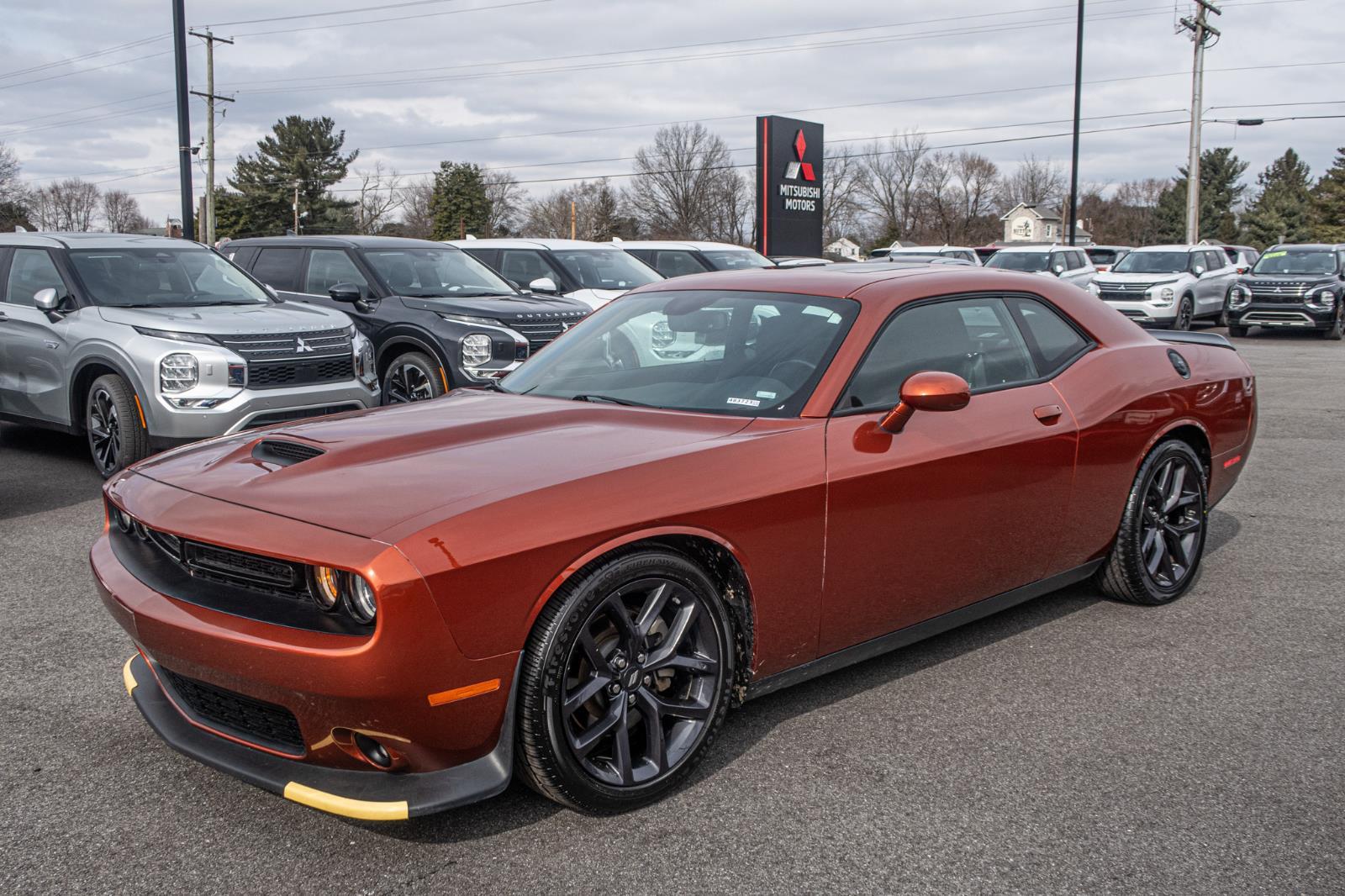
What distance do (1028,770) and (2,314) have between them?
840 cm

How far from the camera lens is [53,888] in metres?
2.75

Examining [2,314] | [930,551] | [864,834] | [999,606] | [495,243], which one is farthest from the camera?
[495,243]

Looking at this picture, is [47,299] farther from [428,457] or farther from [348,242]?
[428,457]

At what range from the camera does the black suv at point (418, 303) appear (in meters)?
9.50

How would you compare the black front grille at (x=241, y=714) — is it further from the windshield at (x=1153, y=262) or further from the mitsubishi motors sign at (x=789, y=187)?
the windshield at (x=1153, y=262)

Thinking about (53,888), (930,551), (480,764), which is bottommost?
(53,888)

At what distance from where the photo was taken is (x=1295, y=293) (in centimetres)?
2220

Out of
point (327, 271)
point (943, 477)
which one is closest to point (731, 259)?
point (327, 271)

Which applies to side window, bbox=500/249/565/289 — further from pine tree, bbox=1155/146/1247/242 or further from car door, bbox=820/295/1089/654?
pine tree, bbox=1155/146/1247/242

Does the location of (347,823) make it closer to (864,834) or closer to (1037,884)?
(864,834)

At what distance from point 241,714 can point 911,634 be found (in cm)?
219

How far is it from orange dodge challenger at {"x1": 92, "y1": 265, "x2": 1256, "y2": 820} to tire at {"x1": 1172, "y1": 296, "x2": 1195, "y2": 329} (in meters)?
19.8

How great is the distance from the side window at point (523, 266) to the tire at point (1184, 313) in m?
14.6

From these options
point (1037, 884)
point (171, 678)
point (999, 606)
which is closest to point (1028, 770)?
point (1037, 884)
